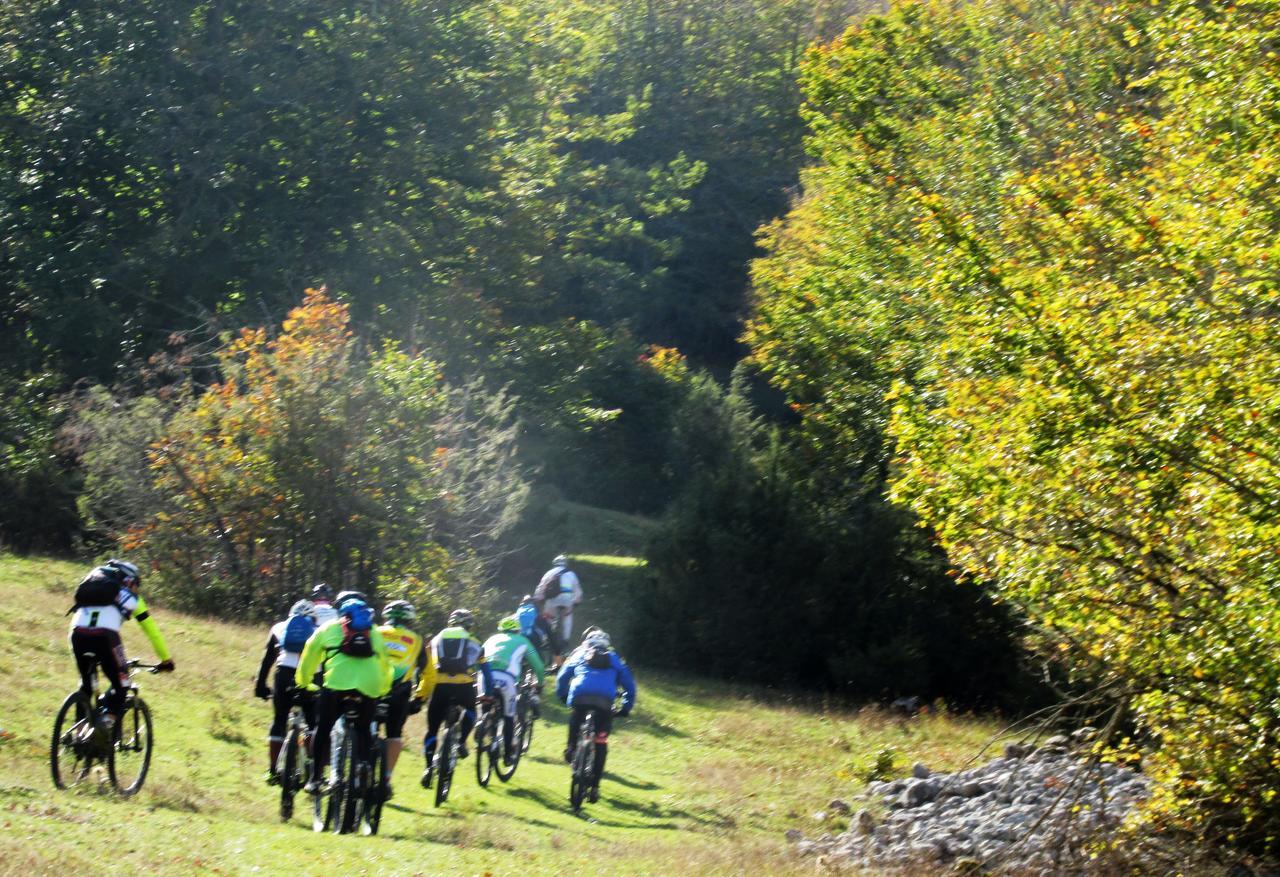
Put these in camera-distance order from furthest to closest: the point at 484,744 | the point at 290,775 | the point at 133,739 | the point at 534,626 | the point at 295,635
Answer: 1. the point at 534,626
2. the point at 484,744
3. the point at 295,635
4. the point at 290,775
5. the point at 133,739

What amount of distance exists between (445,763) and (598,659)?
2.08 m

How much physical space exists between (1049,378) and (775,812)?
744cm

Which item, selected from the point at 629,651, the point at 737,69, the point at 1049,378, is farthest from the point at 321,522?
the point at 737,69

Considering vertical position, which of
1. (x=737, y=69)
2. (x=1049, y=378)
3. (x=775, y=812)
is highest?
(x=737, y=69)

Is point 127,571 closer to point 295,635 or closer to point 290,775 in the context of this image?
point 295,635

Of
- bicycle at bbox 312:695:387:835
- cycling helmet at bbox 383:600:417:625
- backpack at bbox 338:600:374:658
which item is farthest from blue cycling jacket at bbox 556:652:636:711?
backpack at bbox 338:600:374:658

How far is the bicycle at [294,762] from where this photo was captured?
13.2m

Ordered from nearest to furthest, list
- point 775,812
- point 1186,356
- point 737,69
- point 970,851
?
point 1186,356 → point 970,851 → point 775,812 → point 737,69

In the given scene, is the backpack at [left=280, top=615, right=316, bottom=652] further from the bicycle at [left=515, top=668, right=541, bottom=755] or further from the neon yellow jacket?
the bicycle at [left=515, top=668, right=541, bottom=755]

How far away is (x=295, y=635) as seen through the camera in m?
13.8

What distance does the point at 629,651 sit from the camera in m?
32.5

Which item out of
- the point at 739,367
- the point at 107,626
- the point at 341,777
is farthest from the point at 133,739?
the point at 739,367

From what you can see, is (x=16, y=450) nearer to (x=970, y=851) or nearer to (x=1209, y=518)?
Result: (x=970, y=851)

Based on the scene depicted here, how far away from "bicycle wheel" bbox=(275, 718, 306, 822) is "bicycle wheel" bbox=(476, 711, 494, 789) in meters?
3.30
